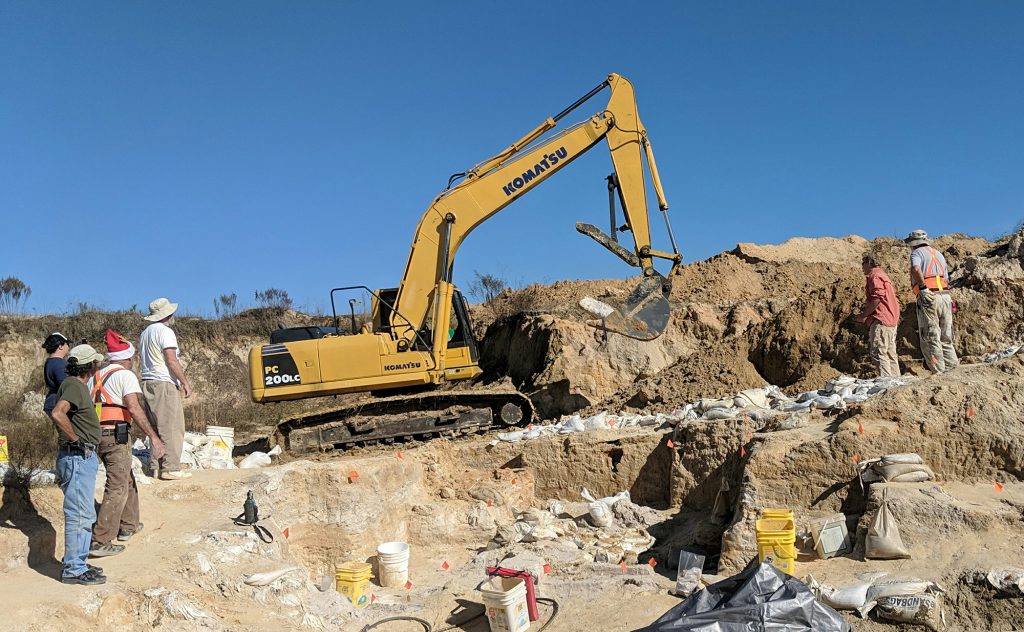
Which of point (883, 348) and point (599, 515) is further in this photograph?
point (883, 348)

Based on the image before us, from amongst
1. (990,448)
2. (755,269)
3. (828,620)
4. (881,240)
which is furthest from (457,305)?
(881,240)

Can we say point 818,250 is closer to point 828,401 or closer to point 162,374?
point 828,401

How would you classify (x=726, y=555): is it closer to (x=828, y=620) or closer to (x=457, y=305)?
(x=828, y=620)

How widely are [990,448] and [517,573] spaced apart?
4.02 metres

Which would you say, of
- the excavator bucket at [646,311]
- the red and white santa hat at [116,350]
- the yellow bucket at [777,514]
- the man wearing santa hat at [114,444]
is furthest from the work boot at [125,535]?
the excavator bucket at [646,311]

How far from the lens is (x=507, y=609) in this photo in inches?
229

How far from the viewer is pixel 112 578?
5457 mm

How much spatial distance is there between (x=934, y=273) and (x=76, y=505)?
877 cm

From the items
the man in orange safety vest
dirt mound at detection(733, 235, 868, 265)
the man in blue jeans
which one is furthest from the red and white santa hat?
dirt mound at detection(733, 235, 868, 265)

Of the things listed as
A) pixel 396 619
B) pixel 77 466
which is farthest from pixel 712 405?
pixel 77 466

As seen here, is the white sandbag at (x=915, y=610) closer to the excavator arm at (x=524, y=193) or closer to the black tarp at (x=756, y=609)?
the black tarp at (x=756, y=609)

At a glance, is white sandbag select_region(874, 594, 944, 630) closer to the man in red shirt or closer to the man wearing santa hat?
the man in red shirt

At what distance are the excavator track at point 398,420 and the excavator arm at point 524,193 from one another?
80 centimetres

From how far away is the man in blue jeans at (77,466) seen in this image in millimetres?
5242
